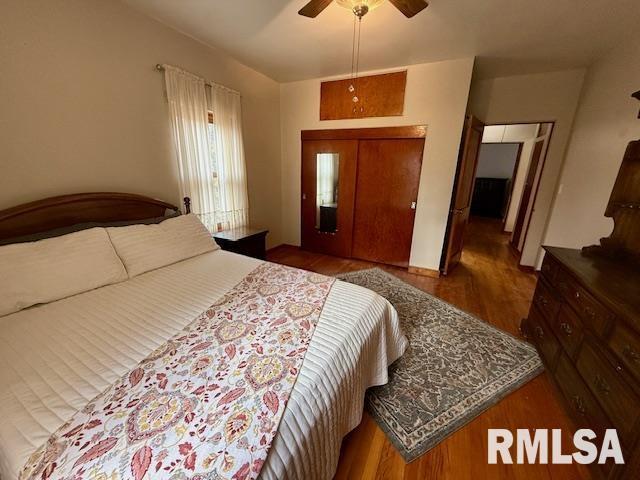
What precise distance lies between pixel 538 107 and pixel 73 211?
4.75 metres

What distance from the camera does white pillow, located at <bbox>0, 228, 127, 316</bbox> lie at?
1.24 metres

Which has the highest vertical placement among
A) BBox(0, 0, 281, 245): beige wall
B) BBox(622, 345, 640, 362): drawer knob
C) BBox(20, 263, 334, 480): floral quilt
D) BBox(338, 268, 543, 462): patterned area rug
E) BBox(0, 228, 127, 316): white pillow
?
BBox(0, 0, 281, 245): beige wall

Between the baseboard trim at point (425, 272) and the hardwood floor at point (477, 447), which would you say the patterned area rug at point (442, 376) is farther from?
the baseboard trim at point (425, 272)

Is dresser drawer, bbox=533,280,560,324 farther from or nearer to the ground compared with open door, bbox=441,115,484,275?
nearer to the ground

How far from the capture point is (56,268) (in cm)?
137

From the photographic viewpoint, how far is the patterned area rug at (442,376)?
1.33 m

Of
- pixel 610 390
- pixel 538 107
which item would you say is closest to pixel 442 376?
pixel 610 390

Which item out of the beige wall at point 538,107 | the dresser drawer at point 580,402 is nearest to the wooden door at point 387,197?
the beige wall at point 538,107

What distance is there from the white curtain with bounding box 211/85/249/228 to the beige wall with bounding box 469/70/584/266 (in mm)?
3038

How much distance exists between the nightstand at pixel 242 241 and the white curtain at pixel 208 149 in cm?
24

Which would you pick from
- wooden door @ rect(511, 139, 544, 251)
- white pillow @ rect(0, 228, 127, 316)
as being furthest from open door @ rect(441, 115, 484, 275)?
white pillow @ rect(0, 228, 127, 316)

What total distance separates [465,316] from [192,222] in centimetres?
261

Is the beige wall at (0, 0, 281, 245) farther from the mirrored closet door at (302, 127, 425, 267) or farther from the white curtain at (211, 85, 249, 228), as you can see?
the mirrored closet door at (302, 127, 425, 267)

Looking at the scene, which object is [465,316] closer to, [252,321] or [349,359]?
[349,359]
